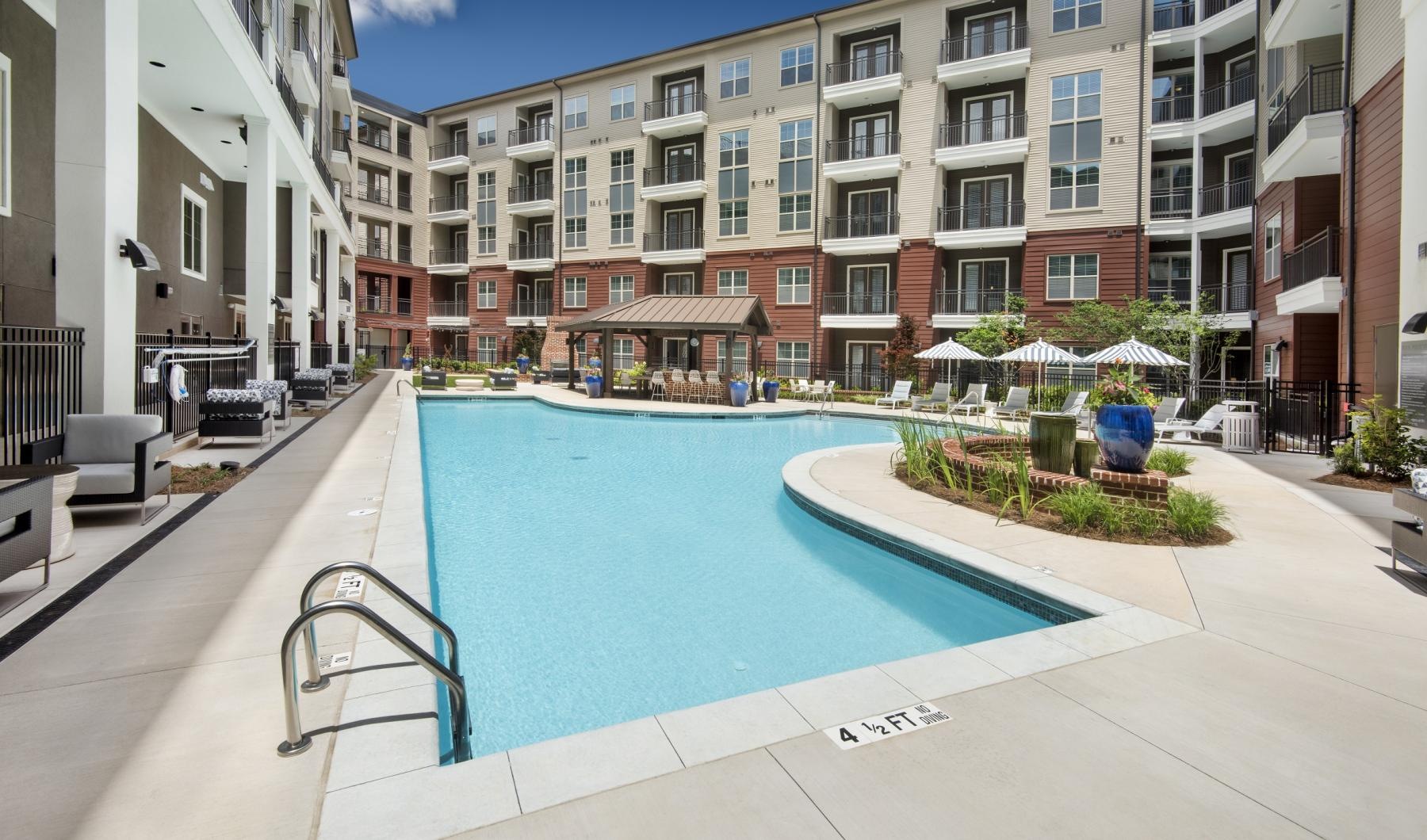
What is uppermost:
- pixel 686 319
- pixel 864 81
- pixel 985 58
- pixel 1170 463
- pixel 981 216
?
pixel 864 81

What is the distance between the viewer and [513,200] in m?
36.9

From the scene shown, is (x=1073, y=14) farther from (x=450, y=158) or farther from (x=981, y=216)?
(x=450, y=158)

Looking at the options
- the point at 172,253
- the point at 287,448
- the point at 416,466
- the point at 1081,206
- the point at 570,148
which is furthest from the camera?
the point at 570,148

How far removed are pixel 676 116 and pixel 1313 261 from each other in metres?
24.2

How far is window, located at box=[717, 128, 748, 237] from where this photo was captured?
1176 inches

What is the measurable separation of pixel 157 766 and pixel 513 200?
3771 cm

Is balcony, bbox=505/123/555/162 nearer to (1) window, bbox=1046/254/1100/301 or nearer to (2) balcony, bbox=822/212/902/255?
(2) balcony, bbox=822/212/902/255

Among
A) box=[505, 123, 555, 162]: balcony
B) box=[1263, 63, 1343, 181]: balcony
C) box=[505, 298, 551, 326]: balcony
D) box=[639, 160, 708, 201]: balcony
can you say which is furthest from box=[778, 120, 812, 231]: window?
box=[1263, 63, 1343, 181]: balcony

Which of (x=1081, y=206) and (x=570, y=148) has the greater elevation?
(x=570, y=148)

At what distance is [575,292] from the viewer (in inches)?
1389

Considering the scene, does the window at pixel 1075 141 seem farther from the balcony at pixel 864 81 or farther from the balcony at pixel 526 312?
the balcony at pixel 526 312

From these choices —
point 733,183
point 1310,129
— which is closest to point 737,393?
point 1310,129

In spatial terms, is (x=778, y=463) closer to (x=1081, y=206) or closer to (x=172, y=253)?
(x=172, y=253)

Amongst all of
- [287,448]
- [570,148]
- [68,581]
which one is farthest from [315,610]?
[570,148]
